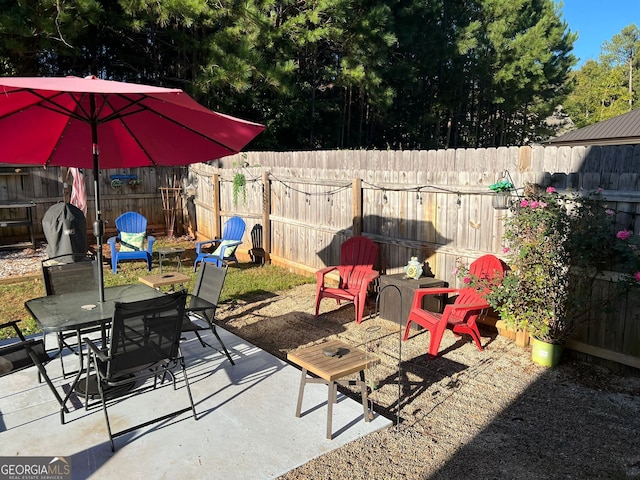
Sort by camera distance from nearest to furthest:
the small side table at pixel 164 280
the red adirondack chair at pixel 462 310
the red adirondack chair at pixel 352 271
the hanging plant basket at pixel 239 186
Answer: the red adirondack chair at pixel 462 310
the small side table at pixel 164 280
the red adirondack chair at pixel 352 271
the hanging plant basket at pixel 239 186

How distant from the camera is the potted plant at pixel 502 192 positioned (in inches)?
178

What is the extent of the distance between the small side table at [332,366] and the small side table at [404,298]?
185 centimetres

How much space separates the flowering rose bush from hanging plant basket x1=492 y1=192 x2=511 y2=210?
171mm

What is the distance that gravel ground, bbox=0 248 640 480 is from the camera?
2711mm

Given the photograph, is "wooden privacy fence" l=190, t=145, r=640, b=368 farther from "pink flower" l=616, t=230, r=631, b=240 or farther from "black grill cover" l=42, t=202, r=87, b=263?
"black grill cover" l=42, t=202, r=87, b=263

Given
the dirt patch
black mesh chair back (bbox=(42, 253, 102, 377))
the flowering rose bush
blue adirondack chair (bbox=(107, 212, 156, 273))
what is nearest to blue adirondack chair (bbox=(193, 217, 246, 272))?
blue adirondack chair (bbox=(107, 212, 156, 273))

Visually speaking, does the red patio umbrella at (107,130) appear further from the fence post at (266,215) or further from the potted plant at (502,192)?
the fence post at (266,215)

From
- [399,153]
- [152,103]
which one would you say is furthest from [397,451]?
[399,153]

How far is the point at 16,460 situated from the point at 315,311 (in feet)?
11.4

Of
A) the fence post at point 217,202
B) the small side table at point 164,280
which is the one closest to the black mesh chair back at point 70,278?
the small side table at point 164,280

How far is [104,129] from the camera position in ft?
13.4

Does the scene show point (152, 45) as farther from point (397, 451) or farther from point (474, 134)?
point (474, 134)

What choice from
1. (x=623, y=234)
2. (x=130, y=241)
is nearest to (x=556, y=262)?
(x=623, y=234)

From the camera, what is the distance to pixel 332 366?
3004 millimetres
